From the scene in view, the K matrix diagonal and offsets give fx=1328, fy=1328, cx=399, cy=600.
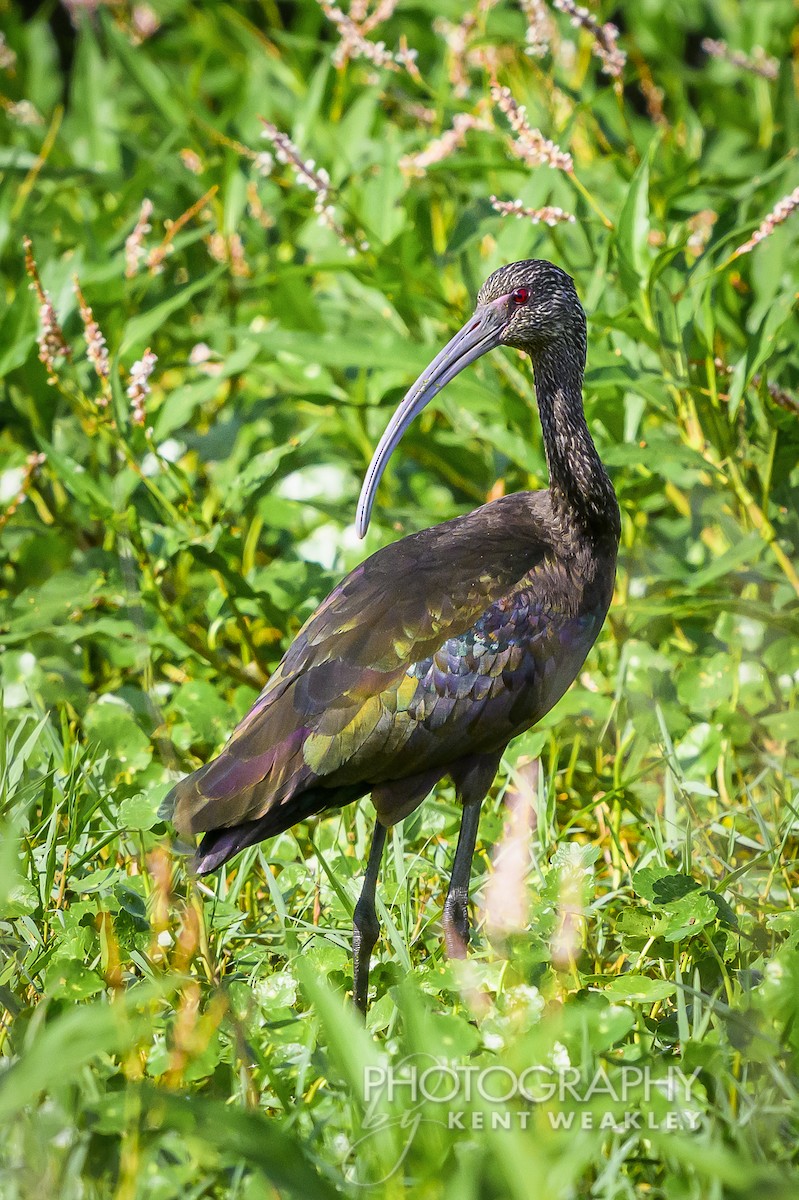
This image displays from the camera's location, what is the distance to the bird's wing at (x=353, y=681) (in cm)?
285

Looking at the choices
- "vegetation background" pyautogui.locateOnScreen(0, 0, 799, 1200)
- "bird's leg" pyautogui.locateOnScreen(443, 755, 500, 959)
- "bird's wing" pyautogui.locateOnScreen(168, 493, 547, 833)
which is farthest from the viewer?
"bird's leg" pyautogui.locateOnScreen(443, 755, 500, 959)

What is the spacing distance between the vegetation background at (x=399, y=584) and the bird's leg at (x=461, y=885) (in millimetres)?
111

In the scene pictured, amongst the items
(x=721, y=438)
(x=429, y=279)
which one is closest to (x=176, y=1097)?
(x=721, y=438)

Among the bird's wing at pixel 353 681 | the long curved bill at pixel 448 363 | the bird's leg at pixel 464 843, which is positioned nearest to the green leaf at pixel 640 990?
the bird's leg at pixel 464 843

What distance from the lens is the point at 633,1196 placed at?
2225 mm

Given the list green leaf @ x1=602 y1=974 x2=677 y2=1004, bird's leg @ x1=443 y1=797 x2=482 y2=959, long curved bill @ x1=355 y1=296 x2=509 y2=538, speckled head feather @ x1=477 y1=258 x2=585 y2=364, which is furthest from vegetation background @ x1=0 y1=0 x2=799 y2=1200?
long curved bill @ x1=355 y1=296 x2=509 y2=538

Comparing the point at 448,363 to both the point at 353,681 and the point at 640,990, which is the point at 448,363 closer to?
the point at 353,681

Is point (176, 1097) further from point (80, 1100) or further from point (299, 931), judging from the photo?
point (299, 931)

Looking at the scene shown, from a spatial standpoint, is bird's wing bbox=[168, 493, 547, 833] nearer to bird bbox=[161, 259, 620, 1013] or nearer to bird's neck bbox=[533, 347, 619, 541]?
bird bbox=[161, 259, 620, 1013]

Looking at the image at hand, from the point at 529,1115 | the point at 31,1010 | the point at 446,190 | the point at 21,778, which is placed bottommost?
the point at 529,1115

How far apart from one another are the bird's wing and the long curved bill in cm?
31

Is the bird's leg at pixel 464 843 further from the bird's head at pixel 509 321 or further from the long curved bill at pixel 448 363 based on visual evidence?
the bird's head at pixel 509 321

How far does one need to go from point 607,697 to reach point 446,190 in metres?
2.56

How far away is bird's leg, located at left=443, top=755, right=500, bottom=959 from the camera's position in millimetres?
3045
